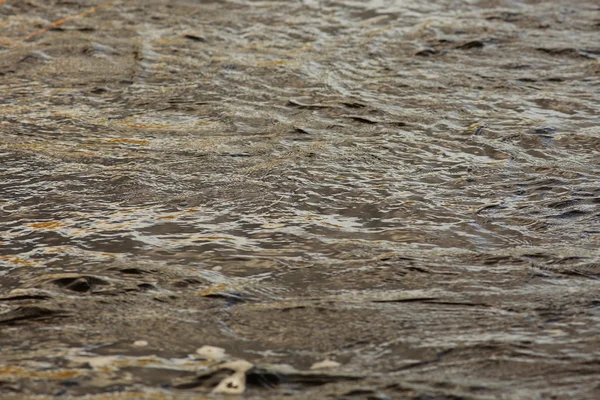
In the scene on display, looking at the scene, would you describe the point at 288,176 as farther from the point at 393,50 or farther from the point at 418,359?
the point at 393,50

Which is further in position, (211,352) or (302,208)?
(302,208)

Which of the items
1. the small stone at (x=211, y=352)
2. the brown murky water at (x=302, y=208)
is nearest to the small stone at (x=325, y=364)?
the brown murky water at (x=302, y=208)

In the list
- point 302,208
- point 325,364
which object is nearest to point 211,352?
point 325,364

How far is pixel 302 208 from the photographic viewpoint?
3539mm

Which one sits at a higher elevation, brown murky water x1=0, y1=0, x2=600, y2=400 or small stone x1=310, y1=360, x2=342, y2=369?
brown murky water x1=0, y1=0, x2=600, y2=400

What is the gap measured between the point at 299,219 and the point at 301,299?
2.19ft

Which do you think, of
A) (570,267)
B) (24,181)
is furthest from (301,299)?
(24,181)

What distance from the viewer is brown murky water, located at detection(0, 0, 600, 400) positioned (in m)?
2.45

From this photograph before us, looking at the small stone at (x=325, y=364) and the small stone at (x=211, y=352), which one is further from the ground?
the small stone at (x=211, y=352)

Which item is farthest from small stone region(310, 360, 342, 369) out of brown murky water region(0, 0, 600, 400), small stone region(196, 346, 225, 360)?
small stone region(196, 346, 225, 360)

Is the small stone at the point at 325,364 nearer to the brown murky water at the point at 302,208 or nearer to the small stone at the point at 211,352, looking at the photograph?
the brown murky water at the point at 302,208

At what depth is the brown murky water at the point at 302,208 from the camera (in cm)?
245

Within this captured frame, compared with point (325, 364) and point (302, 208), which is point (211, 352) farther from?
point (302, 208)

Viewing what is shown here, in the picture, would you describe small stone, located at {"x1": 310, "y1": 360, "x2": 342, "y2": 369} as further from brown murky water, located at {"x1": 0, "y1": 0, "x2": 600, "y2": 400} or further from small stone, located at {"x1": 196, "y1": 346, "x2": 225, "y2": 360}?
small stone, located at {"x1": 196, "y1": 346, "x2": 225, "y2": 360}
